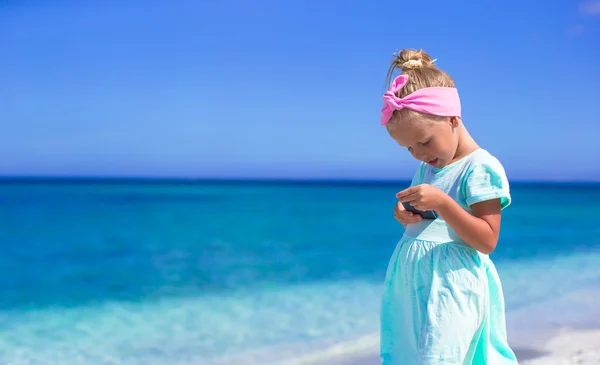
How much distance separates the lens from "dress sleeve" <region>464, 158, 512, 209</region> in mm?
1969

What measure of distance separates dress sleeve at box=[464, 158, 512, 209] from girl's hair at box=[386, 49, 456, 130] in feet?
0.63

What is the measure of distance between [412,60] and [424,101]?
19 cm

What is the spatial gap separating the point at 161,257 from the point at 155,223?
25.2ft

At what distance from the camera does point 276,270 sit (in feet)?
30.0

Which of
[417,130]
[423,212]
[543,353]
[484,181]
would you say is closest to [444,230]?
[423,212]

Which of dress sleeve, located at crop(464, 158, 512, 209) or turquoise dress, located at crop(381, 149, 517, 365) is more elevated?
dress sleeve, located at crop(464, 158, 512, 209)

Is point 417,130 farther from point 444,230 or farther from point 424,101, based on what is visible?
point 444,230

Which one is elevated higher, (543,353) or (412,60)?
(412,60)

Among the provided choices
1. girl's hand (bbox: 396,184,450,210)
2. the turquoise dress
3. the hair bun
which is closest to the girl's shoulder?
the turquoise dress

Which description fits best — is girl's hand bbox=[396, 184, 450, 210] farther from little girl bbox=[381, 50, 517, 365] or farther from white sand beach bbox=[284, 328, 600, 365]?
white sand beach bbox=[284, 328, 600, 365]

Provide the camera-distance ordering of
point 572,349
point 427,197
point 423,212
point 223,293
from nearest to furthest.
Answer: point 427,197 < point 423,212 < point 572,349 < point 223,293

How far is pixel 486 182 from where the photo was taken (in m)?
1.99

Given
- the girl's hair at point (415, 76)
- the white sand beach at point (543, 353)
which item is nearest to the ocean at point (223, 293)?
the white sand beach at point (543, 353)

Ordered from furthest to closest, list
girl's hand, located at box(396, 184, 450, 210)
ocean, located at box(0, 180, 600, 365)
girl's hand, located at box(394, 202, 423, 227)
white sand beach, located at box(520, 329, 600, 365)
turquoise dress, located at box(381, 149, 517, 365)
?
ocean, located at box(0, 180, 600, 365) → white sand beach, located at box(520, 329, 600, 365) → girl's hand, located at box(394, 202, 423, 227) → turquoise dress, located at box(381, 149, 517, 365) → girl's hand, located at box(396, 184, 450, 210)
